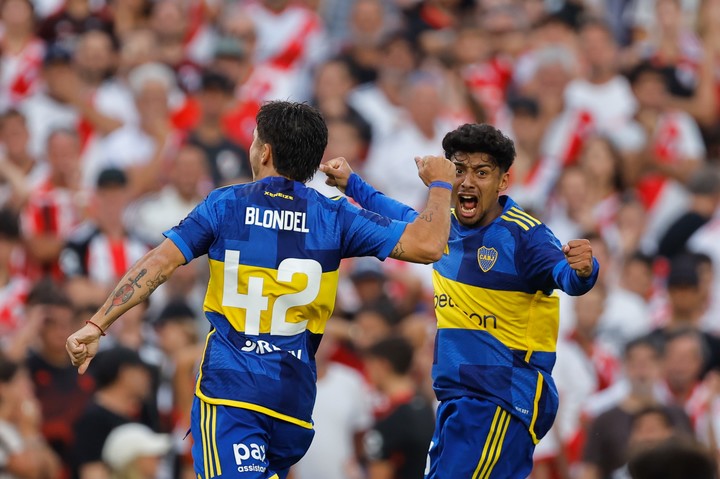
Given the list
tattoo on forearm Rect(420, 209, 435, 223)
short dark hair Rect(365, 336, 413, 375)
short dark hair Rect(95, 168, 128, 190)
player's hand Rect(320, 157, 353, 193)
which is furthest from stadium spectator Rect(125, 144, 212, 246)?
tattoo on forearm Rect(420, 209, 435, 223)

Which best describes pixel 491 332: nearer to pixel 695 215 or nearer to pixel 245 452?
pixel 245 452

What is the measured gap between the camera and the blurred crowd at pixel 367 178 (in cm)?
1080

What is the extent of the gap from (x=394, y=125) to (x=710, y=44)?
11.8 feet

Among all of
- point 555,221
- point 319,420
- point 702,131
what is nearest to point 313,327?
point 319,420

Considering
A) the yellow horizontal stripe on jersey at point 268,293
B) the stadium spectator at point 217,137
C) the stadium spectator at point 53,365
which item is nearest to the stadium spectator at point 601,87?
the stadium spectator at point 217,137

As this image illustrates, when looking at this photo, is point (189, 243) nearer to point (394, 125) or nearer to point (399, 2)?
point (394, 125)

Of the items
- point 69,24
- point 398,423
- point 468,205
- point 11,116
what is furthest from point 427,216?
point 69,24

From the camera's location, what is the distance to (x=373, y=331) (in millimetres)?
11430

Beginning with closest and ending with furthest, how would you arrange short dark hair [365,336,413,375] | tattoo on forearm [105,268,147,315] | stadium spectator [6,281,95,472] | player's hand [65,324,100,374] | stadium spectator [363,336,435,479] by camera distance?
player's hand [65,324,100,374]
tattoo on forearm [105,268,147,315]
stadium spectator [363,336,435,479]
short dark hair [365,336,413,375]
stadium spectator [6,281,95,472]

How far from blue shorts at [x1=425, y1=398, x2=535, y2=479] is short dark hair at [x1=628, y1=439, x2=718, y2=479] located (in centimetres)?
303

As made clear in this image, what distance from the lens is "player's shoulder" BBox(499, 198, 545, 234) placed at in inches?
286

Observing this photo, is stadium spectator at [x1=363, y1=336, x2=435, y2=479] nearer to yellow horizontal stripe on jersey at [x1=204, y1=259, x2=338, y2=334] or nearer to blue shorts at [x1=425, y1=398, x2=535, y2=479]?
blue shorts at [x1=425, y1=398, x2=535, y2=479]

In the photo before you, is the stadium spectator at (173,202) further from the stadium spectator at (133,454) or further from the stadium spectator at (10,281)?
the stadium spectator at (133,454)

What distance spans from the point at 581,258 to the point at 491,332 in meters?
0.86
